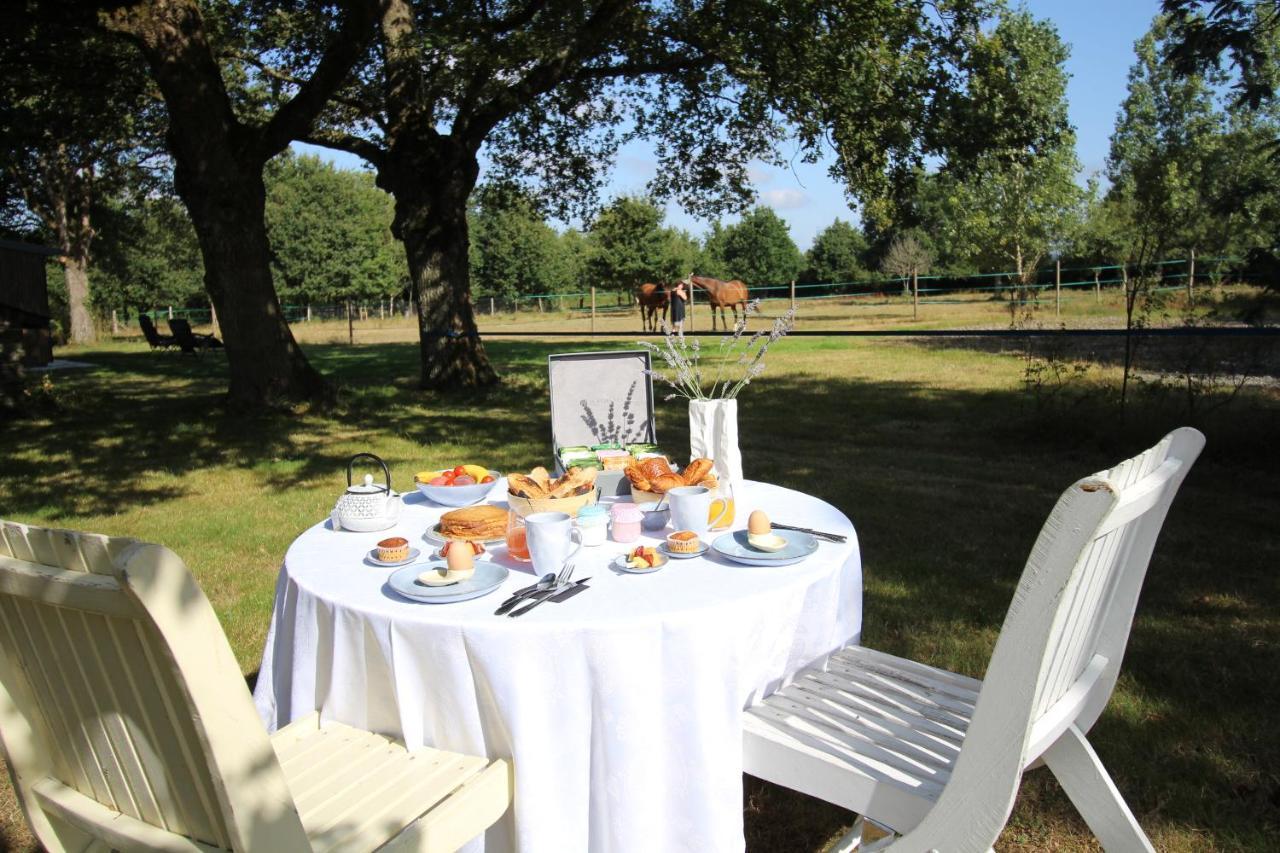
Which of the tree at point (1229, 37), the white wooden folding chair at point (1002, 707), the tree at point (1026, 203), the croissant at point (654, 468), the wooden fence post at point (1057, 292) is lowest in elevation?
the white wooden folding chair at point (1002, 707)

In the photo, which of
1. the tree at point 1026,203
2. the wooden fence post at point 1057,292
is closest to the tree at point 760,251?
the tree at point 1026,203

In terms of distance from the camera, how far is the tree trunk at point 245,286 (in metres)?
9.74

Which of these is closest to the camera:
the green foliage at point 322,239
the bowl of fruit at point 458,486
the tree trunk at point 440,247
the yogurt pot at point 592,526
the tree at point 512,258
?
the yogurt pot at point 592,526

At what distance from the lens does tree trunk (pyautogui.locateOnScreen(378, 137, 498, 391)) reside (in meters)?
12.3

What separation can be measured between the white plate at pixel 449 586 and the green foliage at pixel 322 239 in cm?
4961

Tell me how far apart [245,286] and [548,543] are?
9.32 m

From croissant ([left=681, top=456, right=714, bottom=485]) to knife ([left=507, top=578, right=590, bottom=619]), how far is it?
607 millimetres

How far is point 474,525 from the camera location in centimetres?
238

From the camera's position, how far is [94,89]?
1167 centimetres

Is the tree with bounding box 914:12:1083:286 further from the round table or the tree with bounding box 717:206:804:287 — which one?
the round table

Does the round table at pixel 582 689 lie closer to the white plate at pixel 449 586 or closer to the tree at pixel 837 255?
the white plate at pixel 449 586

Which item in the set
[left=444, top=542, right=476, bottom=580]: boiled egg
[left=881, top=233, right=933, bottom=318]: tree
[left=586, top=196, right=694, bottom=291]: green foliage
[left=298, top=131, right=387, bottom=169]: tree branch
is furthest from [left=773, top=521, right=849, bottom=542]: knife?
[left=586, top=196, right=694, bottom=291]: green foliage

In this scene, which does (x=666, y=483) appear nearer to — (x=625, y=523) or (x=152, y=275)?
(x=625, y=523)

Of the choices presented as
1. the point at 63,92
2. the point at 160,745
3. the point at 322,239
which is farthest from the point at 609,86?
the point at 322,239
